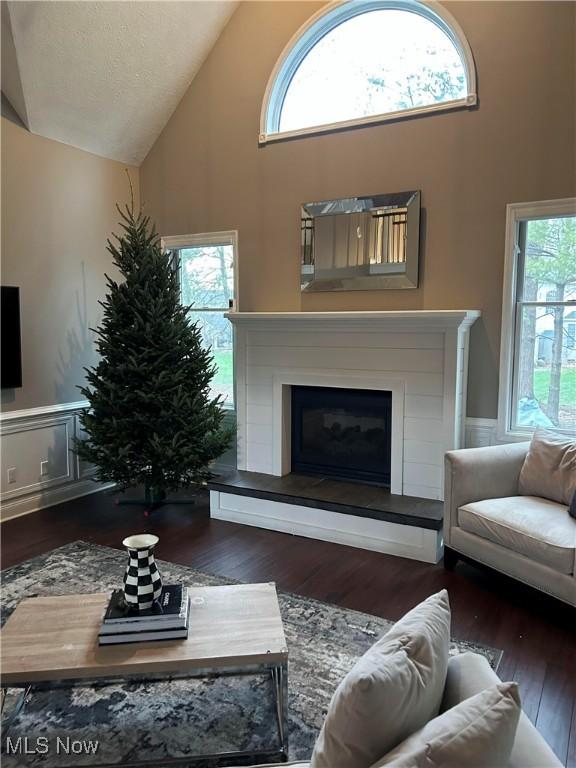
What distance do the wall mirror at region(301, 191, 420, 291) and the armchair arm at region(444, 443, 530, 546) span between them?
53.2 inches

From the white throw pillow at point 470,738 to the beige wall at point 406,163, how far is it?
3140 mm

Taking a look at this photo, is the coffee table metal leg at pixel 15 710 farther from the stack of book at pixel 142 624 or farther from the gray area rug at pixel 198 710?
the stack of book at pixel 142 624

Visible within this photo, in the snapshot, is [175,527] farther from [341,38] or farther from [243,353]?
[341,38]

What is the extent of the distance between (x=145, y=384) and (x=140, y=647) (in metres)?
2.46

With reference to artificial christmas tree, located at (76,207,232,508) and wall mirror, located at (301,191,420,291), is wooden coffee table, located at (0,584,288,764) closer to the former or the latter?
artificial christmas tree, located at (76,207,232,508)

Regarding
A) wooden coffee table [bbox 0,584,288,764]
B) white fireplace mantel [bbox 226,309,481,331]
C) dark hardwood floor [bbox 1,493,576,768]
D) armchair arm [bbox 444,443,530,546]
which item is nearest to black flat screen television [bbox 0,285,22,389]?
dark hardwood floor [bbox 1,493,576,768]

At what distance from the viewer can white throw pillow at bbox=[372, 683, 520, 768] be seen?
95cm

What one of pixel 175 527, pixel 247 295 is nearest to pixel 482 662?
pixel 175 527

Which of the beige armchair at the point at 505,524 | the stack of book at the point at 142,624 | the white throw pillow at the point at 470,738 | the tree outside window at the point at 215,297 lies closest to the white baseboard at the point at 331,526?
the beige armchair at the point at 505,524

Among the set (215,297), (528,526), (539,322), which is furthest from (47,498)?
(539,322)

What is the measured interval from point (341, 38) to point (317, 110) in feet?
1.75

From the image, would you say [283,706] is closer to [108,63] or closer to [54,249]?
[54,249]

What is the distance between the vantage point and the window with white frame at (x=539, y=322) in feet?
12.1

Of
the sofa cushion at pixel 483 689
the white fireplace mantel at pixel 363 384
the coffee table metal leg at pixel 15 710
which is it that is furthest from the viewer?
the white fireplace mantel at pixel 363 384
